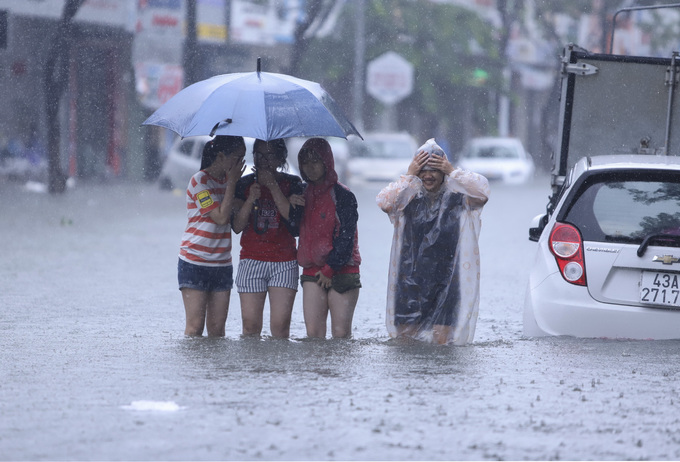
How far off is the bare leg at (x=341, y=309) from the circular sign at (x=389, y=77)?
30.6 meters

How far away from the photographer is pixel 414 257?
7629 mm

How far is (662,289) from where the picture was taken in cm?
730

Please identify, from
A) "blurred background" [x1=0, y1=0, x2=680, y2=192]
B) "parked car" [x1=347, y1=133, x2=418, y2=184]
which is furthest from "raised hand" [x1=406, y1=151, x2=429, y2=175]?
"parked car" [x1=347, y1=133, x2=418, y2=184]

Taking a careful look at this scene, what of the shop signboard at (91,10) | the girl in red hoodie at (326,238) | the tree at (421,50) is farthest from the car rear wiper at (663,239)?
the tree at (421,50)

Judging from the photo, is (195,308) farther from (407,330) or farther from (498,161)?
(498,161)

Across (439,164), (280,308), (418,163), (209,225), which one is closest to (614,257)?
(439,164)

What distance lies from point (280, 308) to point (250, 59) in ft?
110

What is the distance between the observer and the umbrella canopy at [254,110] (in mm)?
7340

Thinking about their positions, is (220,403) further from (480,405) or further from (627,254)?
(627,254)

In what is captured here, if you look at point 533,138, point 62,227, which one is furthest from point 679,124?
point 533,138

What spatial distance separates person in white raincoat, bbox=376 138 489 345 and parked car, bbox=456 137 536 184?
30276 millimetres

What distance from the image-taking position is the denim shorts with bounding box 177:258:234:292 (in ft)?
25.2

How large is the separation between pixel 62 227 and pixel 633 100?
1165 centimetres

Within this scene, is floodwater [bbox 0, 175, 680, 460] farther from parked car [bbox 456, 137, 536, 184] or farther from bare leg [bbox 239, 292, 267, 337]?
parked car [bbox 456, 137, 536, 184]
